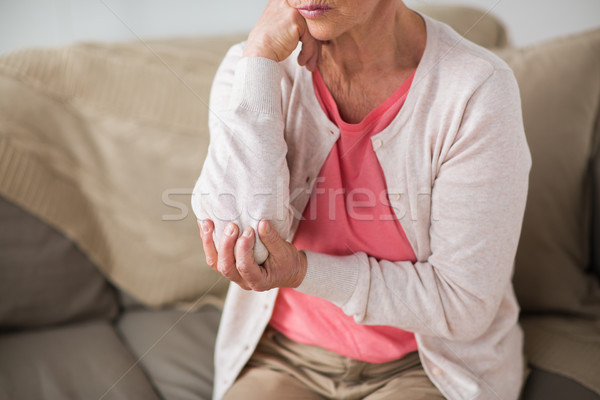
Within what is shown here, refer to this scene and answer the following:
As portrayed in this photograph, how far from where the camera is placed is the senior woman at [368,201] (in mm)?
806

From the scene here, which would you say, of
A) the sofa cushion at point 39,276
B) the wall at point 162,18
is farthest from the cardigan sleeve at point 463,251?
the wall at point 162,18

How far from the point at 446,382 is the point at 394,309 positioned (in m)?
0.19

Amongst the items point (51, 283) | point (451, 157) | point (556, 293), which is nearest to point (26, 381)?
point (51, 283)

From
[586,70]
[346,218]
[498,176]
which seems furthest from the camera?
[586,70]

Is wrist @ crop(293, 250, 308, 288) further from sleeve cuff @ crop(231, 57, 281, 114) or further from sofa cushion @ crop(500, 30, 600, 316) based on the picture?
sofa cushion @ crop(500, 30, 600, 316)

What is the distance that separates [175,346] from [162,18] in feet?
3.41

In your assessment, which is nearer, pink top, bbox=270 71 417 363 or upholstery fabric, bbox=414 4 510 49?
pink top, bbox=270 71 417 363

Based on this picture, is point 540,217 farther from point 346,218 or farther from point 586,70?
point 346,218

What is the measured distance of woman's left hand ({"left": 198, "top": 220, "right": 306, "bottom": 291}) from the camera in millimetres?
767

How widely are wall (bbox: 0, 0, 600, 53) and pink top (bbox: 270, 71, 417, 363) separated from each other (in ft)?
2.87

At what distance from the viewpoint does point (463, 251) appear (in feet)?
2.75

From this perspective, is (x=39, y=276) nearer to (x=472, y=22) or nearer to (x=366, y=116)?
(x=366, y=116)

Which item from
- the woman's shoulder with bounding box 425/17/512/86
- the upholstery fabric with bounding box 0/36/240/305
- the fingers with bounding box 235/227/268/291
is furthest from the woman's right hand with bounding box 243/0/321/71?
the upholstery fabric with bounding box 0/36/240/305

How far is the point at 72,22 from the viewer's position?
1.62 m
